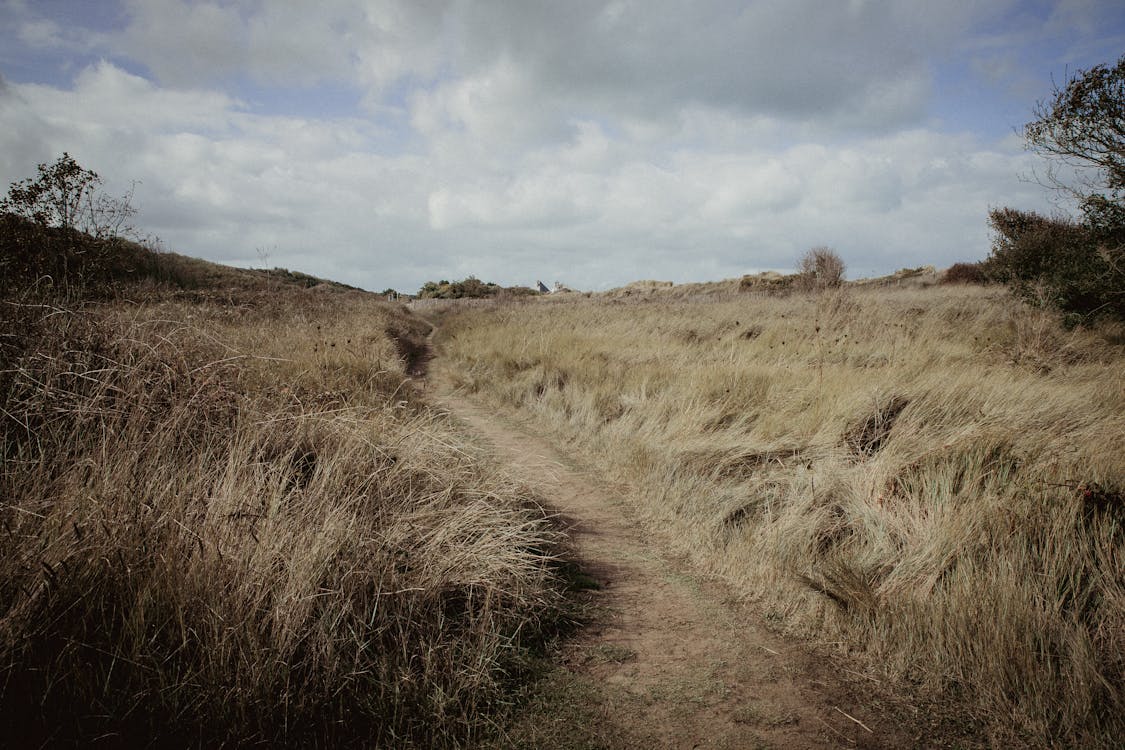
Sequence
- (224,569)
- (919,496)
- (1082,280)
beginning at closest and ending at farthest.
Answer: (224,569), (919,496), (1082,280)

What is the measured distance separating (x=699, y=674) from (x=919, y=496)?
224 cm

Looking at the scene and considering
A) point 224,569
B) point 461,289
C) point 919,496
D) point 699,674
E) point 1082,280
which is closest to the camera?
point 224,569

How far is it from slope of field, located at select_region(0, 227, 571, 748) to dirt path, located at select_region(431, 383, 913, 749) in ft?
1.38

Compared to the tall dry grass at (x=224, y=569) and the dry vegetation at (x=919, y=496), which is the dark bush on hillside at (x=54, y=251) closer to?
the tall dry grass at (x=224, y=569)

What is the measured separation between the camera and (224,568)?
82.7 inches

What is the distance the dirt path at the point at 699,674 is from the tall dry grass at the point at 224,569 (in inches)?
17.2

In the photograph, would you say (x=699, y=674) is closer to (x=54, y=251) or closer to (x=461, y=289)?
(x=54, y=251)

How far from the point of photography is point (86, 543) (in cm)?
202

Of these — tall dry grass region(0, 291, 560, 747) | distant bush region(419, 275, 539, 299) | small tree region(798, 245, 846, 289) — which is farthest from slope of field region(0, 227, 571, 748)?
distant bush region(419, 275, 539, 299)

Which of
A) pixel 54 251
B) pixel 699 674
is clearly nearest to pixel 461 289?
pixel 54 251

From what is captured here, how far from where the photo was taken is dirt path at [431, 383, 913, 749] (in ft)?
6.82

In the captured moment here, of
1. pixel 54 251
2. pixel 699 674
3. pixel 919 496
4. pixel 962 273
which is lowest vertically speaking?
pixel 699 674

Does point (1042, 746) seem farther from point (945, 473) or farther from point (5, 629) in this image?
point (5, 629)

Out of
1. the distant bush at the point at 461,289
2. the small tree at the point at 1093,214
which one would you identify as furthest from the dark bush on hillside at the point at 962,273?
the distant bush at the point at 461,289
